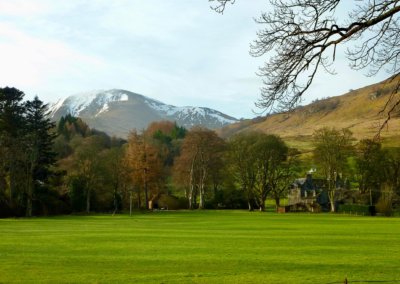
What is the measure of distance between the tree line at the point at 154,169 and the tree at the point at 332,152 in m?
0.19

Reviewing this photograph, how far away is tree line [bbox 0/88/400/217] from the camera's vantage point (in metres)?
79.2

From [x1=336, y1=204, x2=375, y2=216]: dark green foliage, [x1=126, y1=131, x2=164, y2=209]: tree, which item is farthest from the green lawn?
[x1=126, y1=131, x2=164, y2=209]: tree

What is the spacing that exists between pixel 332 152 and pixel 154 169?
115 ft

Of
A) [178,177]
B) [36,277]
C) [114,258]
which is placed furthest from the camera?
[178,177]

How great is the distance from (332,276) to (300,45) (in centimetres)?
998

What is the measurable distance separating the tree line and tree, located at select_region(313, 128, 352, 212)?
0.63 ft

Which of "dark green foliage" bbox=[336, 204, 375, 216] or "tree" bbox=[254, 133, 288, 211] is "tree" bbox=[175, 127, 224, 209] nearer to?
"tree" bbox=[254, 133, 288, 211]

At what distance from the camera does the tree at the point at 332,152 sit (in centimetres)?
9294

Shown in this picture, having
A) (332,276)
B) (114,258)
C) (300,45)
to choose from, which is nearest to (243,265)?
(332,276)

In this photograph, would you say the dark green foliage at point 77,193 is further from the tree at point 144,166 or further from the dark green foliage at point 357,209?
the dark green foliage at point 357,209

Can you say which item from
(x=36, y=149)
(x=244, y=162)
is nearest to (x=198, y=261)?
(x=36, y=149)

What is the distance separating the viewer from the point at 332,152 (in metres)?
93.3

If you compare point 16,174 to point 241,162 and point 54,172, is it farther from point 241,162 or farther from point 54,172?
point 241,162

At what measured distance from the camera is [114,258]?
23422 mm
